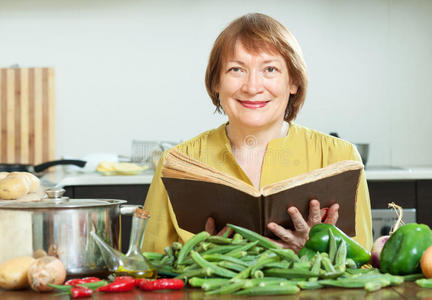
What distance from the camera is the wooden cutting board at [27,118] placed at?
3.71 m

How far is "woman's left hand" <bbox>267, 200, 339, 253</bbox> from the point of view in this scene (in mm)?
1426

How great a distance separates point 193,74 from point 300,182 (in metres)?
2.55

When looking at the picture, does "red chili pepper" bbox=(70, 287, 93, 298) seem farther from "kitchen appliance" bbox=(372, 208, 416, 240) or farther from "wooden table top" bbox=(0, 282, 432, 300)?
"kitchen appliance" bbox=(372, 208, 416, 240)

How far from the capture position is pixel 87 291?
1117 millimetres

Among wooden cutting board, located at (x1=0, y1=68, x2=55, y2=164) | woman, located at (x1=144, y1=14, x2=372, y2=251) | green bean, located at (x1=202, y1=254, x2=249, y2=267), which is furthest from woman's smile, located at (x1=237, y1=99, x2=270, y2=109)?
wooden cutting board, located at (x1=0, y1=68, x2=55, y2=164)

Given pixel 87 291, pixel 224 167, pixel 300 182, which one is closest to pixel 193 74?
pixel 224 167

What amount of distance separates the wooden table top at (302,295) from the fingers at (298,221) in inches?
12.0

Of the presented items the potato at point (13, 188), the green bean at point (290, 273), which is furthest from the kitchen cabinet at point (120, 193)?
the green bean at point (290, 273)

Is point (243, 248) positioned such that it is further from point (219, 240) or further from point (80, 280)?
point (80, 280)

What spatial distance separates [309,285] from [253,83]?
Result: 2.70 ft

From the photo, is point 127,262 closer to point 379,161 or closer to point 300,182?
point 300,182

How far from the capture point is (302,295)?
3.59ft

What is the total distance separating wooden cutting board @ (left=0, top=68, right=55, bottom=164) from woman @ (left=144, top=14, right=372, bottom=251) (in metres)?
1.87

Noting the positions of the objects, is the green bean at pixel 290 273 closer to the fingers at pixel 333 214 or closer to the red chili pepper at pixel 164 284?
the red chili pepper at pixel 164 284
